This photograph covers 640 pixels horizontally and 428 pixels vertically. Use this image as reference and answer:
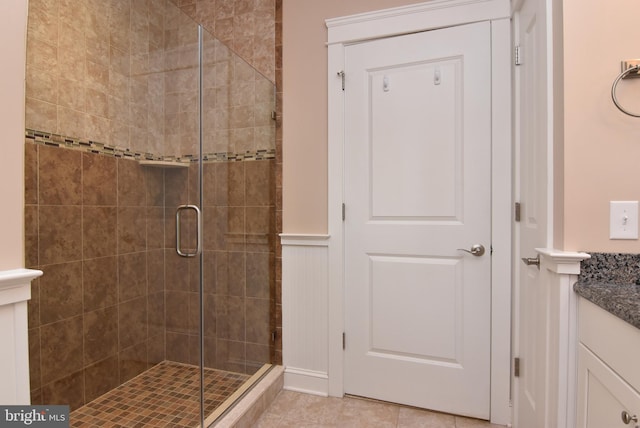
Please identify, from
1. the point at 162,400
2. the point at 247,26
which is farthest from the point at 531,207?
the point at 162,400

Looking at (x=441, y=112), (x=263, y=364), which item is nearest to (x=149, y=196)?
(x=263, y=364)

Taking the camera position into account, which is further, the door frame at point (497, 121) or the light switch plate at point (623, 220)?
the door frame at point (497, 121)

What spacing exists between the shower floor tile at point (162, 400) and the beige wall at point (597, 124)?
1790 millimetres

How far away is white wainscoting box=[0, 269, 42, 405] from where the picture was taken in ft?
2.46

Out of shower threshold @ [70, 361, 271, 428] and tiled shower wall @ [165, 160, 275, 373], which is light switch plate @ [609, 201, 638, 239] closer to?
tiled shower wall @ [165, 160, 275, 373]

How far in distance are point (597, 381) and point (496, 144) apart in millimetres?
1179

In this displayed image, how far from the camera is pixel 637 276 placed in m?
1.08

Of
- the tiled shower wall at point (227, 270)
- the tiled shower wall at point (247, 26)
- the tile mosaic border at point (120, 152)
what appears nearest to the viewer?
the tile mosaic border at point (120, 152)

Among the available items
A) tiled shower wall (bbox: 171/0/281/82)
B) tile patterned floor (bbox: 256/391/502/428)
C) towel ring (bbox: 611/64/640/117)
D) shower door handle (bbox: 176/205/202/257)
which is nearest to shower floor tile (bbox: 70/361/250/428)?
tile patterned floor (bbox: 256/391/502/428)

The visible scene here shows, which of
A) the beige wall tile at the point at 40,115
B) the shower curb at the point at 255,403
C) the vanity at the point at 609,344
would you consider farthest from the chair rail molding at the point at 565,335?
the beige wall tile at the point at 40,115

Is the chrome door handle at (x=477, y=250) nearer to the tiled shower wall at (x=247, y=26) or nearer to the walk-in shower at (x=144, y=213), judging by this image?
the walk-in shower at (x=144, y=213)

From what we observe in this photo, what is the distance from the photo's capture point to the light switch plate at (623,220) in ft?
3.59

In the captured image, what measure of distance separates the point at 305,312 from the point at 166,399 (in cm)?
94
